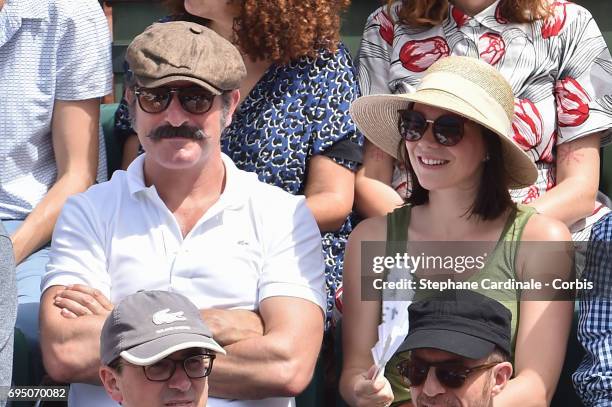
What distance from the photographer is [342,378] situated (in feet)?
11.1

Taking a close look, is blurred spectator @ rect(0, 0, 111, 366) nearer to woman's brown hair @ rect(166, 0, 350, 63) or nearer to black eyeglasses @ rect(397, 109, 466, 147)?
woman's brown hair @ rect(166, 0, 350, 63)

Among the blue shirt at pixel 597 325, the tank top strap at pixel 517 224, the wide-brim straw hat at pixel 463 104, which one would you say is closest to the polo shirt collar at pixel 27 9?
the wide-brim straw hat at pixel 463 104

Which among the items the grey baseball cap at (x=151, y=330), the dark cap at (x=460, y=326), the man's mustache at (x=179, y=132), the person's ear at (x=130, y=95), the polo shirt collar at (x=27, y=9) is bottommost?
the grey baseball cap at (x=151, y=330)

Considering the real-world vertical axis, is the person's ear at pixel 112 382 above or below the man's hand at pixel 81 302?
above

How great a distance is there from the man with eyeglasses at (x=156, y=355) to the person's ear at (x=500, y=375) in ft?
2.03

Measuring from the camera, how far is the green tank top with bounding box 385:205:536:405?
130 inches

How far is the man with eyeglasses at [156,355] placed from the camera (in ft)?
9.11

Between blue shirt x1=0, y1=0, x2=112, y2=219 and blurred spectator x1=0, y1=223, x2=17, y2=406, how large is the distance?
2.98 ft

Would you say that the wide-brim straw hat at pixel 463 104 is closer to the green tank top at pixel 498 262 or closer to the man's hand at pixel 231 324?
the green tank top at pixel 498 262

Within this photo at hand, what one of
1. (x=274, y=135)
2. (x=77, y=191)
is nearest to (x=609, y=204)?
(x=274, y=135)

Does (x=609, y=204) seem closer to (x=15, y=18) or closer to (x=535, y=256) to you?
(x=535, y=256)

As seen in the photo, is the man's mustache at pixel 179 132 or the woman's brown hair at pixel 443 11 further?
the woman's brown hair at pixel 443 11

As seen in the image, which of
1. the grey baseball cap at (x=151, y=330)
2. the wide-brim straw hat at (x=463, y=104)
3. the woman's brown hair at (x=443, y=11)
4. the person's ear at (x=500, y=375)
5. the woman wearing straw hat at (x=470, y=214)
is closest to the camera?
the grey baseball cap at (x=151, y=330)

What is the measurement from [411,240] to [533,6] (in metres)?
0.97
